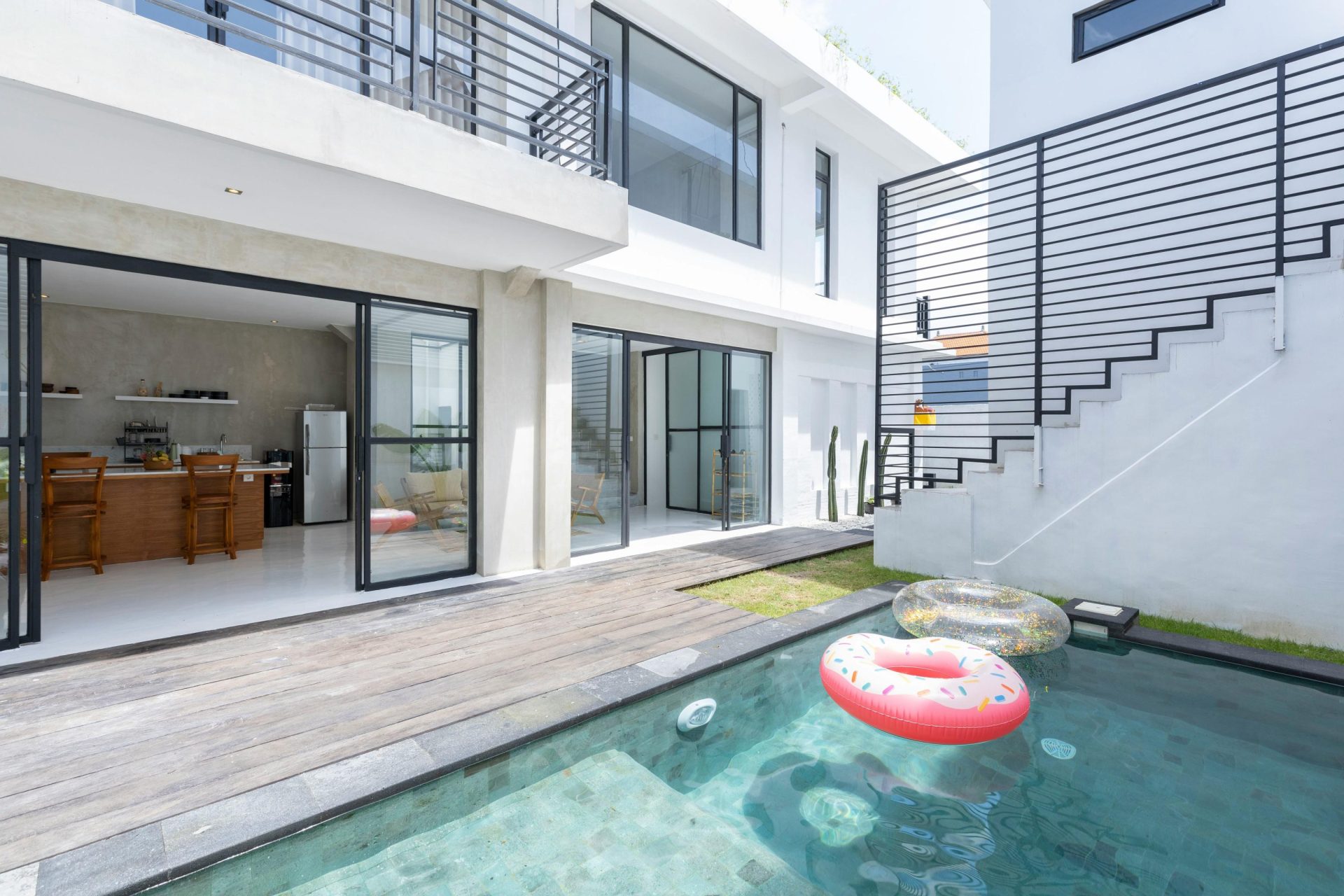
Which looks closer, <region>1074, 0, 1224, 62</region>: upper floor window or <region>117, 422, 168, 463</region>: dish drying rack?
<region>1074, 0, 1224, 62</region>: upper floor window

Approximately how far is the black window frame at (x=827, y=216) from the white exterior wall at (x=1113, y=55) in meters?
2.82

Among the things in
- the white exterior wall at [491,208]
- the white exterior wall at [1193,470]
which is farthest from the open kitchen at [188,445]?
the white exterior wall at [1193,470]

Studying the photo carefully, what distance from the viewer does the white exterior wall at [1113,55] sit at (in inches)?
217

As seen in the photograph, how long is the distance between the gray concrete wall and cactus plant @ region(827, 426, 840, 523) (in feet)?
27.2

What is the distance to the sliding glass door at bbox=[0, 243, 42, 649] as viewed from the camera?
12.7ft

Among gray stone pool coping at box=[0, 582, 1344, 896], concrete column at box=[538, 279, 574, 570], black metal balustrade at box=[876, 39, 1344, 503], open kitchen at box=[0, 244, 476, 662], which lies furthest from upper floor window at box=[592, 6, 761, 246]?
gray stone pool coping at box=[0, 582, 1344, 896]

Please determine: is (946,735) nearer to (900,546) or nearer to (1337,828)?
(1337,828)

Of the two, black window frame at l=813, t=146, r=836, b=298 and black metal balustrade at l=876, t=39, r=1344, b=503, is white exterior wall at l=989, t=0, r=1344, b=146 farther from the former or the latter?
black window frame at l=813, t=146, r=836, b=298

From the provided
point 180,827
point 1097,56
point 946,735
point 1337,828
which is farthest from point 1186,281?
point 180,827

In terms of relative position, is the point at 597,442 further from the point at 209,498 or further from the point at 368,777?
the point at 368,777

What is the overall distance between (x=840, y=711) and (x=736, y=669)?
66 cm

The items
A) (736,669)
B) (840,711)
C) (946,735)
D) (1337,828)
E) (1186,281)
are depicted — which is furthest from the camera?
Answer: (1186,281)

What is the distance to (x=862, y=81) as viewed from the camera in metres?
9.13

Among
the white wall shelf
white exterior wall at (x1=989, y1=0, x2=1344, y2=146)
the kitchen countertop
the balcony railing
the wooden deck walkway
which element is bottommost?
the wooden deck walkway
